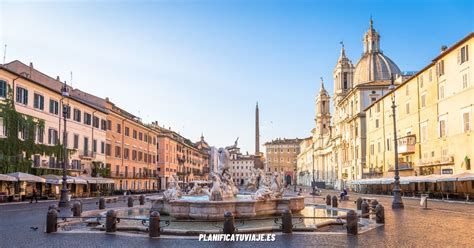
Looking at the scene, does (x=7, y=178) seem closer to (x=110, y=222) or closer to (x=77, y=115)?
(x=77, y=115)

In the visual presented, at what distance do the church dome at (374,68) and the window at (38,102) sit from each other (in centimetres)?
5519

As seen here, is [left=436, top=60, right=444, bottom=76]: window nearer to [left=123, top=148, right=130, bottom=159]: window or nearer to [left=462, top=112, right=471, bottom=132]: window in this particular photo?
[left=462, top=112, right=471, bottom=132]: window

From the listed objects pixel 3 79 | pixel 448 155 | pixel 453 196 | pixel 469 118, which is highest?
pixel 3 79

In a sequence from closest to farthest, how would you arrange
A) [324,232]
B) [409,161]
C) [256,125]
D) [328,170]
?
1. [324,232]
2. [409,161]
3. [256,125]
4. [328,170]

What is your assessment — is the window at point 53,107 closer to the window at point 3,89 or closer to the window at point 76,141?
the window at point 76,141

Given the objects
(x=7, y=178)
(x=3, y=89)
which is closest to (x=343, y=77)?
(x=3, y=89)

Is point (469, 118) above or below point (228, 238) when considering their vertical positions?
above

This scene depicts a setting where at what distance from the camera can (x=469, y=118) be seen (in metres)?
37.5

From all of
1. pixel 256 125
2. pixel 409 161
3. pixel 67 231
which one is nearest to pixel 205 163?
pixel 256 125

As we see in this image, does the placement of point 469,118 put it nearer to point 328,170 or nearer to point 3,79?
point 3,79

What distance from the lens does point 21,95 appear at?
39.9m

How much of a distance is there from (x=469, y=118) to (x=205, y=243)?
30.7 meters

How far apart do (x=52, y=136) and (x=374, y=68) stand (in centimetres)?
5658

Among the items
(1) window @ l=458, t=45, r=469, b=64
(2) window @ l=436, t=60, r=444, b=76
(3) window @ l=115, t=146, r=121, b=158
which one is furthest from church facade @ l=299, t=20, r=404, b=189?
(3) window @ l=115, t=146, r=121, b=158
